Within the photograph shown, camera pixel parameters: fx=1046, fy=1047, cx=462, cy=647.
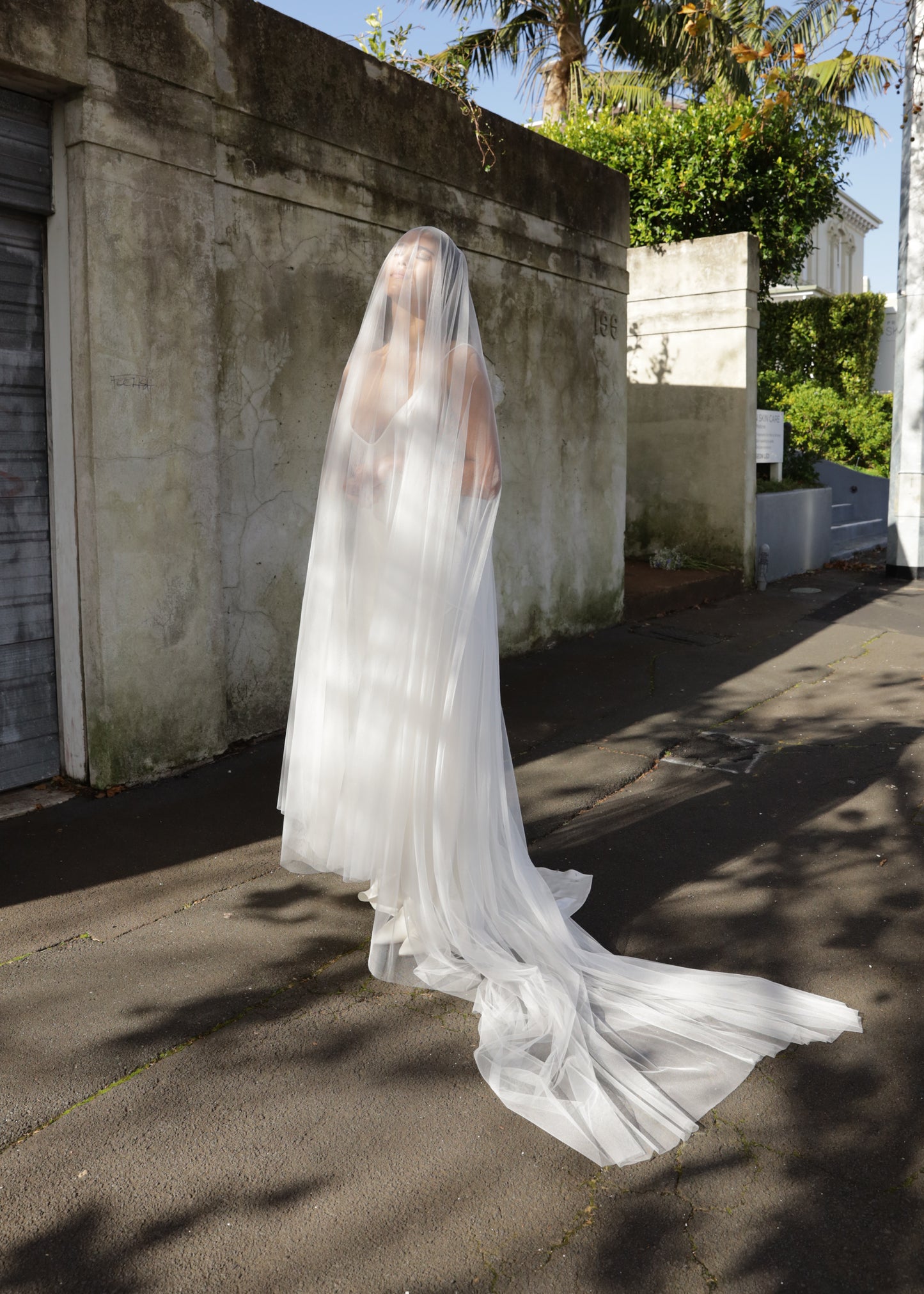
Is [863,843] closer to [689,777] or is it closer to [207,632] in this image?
[689,777]

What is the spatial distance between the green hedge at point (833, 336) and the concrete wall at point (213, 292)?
14764mm

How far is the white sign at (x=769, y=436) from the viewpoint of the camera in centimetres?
1251

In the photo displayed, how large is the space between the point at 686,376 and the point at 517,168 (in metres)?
4.34

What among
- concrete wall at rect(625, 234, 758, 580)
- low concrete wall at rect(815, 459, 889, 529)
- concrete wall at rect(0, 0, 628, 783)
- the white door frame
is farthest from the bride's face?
low concrete wall at rect(815, 459, 889, 529)

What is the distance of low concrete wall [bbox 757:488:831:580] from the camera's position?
40.2ft

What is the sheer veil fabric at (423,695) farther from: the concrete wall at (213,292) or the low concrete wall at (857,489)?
the low concrete wall at (857,489)

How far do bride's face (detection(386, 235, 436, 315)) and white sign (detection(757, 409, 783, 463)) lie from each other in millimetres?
9552

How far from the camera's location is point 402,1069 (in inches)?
116

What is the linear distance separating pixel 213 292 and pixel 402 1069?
157 inches

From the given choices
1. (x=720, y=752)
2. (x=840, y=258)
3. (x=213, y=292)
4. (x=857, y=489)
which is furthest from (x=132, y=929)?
(x=840, y=258)

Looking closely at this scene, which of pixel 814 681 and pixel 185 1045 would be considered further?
pixel 814 681

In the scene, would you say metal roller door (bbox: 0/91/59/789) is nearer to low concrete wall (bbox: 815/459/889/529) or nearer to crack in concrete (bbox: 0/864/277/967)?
crack in concrete (bbox: 0/864/277/967)

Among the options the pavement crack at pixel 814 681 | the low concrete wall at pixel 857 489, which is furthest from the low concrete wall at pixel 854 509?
the pavement crack at pixel 814 681

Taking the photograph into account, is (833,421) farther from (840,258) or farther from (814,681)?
(840,258)
